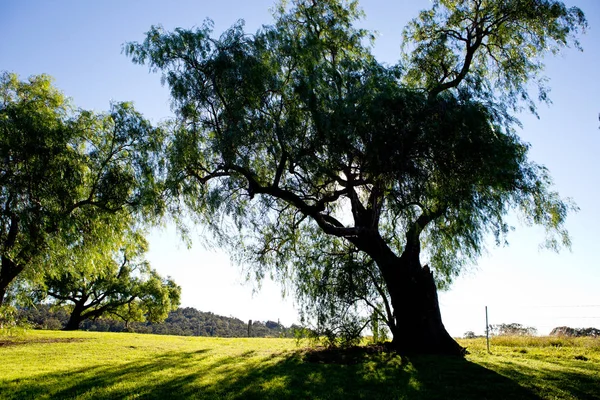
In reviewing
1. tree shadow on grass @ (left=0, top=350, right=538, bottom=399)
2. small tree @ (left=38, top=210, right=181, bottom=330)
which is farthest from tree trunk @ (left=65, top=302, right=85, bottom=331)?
tree shadow on grass @ (left=0, top=350, right=538, bottom=399)

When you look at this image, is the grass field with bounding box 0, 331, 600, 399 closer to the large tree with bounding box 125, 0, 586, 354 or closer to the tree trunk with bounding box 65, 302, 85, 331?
the large tree with bounding box 125, 0, 586, 354

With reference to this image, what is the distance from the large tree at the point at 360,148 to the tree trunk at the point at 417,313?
5 cm

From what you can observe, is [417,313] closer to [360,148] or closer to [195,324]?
[360,148]

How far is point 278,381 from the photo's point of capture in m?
9.17

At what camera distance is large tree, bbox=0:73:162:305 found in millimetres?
12039

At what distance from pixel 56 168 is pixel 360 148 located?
31.9 ft

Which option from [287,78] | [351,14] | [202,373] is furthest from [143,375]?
[351,14]

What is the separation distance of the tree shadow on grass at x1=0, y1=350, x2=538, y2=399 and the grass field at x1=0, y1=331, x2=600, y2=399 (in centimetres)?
2

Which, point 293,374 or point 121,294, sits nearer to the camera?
point 293,374

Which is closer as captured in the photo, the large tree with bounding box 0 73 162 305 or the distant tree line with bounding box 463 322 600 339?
the large tree with bounding box 0 73 162 305

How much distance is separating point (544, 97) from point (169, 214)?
14.0 m

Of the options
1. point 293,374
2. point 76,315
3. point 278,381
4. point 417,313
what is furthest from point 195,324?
point 278,381

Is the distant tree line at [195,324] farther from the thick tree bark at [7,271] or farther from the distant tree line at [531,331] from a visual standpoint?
the thick tree bark at [7,271]

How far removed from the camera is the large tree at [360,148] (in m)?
10.3
